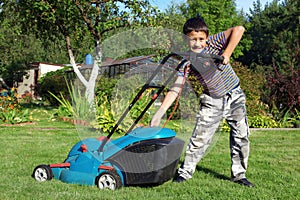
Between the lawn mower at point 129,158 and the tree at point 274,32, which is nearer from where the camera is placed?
the lawn mower at point 129,158

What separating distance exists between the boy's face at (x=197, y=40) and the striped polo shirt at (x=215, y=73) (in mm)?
60

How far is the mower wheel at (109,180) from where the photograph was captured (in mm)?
3725

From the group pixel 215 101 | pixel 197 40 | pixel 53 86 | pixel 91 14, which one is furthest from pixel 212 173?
pixel 53 86

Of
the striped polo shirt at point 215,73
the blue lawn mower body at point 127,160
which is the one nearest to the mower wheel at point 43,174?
the blue lawn mower body at point 127,160

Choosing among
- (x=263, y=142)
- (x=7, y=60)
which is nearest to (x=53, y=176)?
(x=263, y=142)

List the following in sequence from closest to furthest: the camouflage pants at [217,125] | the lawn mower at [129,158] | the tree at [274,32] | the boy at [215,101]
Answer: the lawn mower at [129,158], the boy at [215,101], the camouflage pants at [217,125], the tree at [274,32]

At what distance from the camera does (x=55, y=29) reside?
14.6 meters

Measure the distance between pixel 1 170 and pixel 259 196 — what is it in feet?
9.21

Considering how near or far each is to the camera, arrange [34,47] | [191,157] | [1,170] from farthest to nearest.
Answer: [34,47] → [1,170] → [191,157]

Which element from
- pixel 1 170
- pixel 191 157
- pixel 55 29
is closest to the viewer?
pixel 191 157

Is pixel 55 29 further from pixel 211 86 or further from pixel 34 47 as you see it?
pixel 34 47

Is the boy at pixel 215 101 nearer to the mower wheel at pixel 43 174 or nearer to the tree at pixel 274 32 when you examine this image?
the mower wheel at pixel 43 174

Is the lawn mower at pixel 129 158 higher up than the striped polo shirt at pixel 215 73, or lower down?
lower down

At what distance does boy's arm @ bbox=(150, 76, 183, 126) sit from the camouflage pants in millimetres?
347
